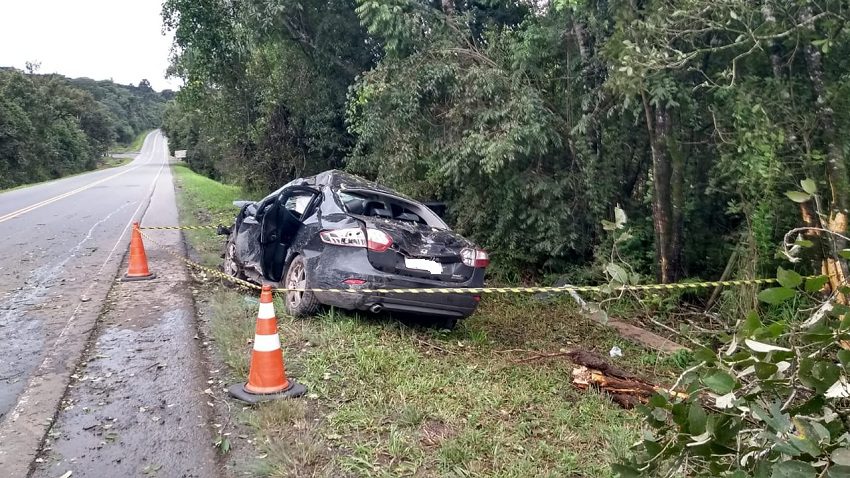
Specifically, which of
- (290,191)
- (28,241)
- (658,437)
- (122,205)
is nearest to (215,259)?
(290,191)

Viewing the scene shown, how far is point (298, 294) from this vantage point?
6.43 m

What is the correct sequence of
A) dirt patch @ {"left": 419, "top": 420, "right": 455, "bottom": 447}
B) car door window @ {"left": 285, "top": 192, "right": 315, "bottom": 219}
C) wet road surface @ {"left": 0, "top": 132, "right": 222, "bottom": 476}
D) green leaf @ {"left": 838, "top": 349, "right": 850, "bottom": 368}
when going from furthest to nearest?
car door window @ {"left": 285, "top": 192, "right": 315, "bottom": 219}, wet road surface @ {"left": 0, "top": 132, "right": 222, "bottom": 476}, dirt patch @ {"left": 419, "top": 420, "right": 455, "bottom": 447}, green leaf @ {"left": 838, "top": 349, "right": 850, "bottom": 368}

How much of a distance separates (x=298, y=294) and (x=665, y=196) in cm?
478

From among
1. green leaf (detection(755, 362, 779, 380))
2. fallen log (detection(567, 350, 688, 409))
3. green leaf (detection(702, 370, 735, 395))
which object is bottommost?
fallen log (detection(567, 350, 688, 409))

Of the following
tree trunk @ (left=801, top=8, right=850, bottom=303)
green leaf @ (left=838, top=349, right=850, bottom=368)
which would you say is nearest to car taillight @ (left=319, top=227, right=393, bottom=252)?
green leaf @ (left=838, top=349, right=850, bottom=368)

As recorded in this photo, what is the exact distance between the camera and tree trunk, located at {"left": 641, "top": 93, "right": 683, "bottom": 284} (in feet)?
26.6

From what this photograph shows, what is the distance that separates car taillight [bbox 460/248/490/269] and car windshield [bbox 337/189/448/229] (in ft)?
2.34

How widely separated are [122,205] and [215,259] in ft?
41.6

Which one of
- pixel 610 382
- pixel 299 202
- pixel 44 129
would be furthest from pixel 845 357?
pixel 44 129

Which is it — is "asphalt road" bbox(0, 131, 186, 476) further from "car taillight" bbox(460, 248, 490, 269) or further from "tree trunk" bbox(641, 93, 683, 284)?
"tree trunk" bbox(641, 93, 683, 284)

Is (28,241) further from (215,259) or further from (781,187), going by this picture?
(781,187)

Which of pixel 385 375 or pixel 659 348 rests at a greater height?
pixel 385 375

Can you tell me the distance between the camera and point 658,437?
2889 millimetres

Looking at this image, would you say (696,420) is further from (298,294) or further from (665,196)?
(665,196)
